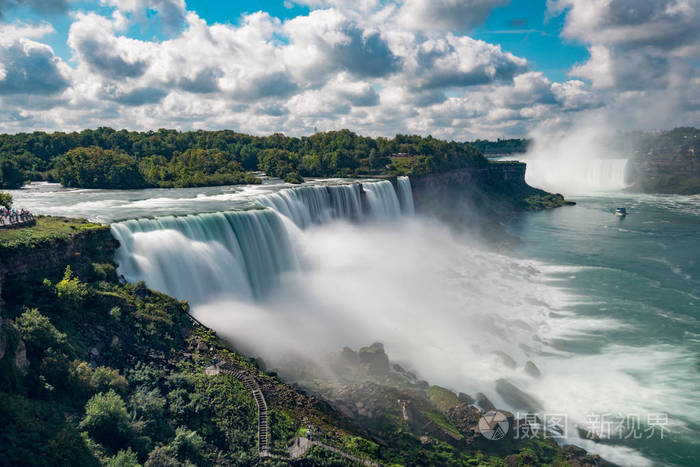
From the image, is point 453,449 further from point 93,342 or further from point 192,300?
point 192,300

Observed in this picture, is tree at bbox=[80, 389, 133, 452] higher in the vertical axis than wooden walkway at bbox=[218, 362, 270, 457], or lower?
higher

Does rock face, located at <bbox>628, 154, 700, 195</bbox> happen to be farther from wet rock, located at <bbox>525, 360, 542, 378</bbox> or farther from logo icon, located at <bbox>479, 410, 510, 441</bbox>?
logo icon, located at <bbox>479, 410, 510, 441</bbox>

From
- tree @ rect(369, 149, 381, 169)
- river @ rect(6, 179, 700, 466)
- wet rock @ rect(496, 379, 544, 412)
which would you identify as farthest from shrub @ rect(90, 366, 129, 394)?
tree @ rect(369, 149, 381, 169)

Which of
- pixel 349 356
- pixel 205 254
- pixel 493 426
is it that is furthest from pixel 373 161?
pixel 493 426

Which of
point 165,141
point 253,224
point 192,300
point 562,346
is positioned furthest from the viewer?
point 165,141

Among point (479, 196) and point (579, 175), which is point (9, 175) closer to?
point (479, 196)

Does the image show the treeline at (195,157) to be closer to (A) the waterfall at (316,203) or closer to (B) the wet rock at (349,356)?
(A) the waterfall at (316,203)

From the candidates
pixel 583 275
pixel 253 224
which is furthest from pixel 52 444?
pixel 583 275
